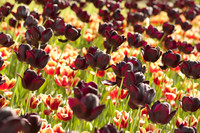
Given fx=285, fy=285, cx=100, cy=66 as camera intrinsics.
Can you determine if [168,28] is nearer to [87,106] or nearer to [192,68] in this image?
[192,68]

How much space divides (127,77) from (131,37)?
107 cm

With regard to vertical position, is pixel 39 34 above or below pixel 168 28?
below

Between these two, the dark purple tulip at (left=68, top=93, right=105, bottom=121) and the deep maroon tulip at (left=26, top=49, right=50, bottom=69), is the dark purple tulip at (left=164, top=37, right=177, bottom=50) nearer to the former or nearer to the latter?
the deep maroon tulip at (left=26, top=49, right=50, bottom=69)

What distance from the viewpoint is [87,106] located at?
87 centimetres

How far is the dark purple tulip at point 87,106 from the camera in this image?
863mm

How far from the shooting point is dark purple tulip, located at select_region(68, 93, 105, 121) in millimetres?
863

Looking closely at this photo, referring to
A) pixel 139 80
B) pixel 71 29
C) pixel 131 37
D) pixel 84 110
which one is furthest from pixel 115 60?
pixel 84 110

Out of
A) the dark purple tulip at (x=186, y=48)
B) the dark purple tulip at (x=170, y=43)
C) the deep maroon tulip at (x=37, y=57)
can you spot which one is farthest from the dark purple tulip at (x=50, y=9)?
the deep maroon tulip at (x=37, y=57)

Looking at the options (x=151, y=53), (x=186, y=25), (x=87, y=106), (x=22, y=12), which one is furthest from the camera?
(x=186, y=25)

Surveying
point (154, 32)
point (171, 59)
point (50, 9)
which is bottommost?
point (171, 59)

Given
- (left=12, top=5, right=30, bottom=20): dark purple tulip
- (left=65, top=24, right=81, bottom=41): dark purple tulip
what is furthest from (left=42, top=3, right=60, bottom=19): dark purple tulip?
(left=65, top=24, right=81, bottom=41): dark purple tulip

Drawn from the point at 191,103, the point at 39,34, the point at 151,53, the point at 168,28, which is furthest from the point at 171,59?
the point at 168,28

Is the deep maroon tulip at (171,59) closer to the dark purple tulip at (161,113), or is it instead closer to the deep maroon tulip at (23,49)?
the dark purple tulip at (161,113)

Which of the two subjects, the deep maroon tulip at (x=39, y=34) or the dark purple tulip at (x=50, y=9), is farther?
the dark purple tulip at (x=50, y=9)
